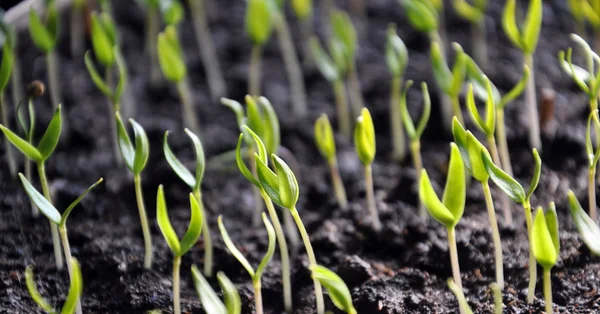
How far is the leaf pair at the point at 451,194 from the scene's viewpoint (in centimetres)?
81

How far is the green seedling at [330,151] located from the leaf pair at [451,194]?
0.92 ft

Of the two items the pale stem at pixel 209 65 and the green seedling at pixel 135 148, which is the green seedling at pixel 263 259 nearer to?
the green seedling at pixel 135 148

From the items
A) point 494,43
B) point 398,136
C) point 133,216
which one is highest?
point 494,43

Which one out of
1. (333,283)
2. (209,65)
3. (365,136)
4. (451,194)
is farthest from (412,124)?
(209,65)

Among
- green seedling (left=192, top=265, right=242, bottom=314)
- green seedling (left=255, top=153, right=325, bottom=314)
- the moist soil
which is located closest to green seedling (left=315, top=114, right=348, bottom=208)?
the moist soil

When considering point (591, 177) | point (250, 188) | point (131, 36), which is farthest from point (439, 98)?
point (131, 36)

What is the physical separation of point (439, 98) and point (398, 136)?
16 centimetres

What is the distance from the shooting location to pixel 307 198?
1.31 meters

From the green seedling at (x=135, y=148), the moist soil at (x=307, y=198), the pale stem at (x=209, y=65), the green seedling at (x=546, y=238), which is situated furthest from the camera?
the pale stem at (x=209, y=65)

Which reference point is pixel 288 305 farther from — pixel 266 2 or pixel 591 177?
pixel 266 2

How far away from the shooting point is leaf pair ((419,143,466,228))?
0.81 meters

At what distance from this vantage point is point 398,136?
139cm

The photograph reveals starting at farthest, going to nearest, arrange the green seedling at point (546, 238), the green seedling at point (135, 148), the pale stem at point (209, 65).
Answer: the pale stem at point (209, 65) → the green seedling at point (135, 148) → the green seedling at point (546, 238)

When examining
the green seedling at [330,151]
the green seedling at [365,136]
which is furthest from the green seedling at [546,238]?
the green seedling at [330,151]
